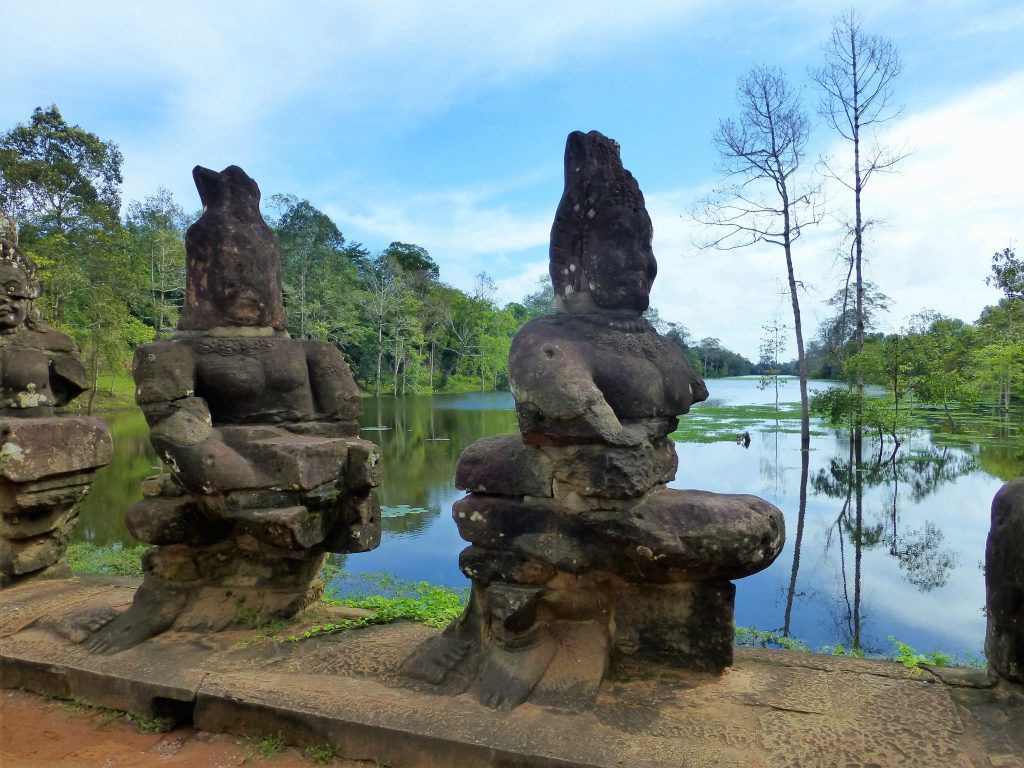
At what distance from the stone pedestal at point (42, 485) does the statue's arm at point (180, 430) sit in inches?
60.1

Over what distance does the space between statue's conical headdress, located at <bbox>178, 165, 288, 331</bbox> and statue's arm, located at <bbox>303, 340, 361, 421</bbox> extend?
0.26 metres

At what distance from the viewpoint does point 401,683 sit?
8.81ft

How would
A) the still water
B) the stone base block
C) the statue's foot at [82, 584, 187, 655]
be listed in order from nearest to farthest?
the stone base block, the statue's foot at [82, 584, 187, 655], the still water

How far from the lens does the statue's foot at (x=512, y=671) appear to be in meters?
2.43

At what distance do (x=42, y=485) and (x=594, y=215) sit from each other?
3846 millimetres

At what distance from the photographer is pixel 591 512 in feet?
8.15

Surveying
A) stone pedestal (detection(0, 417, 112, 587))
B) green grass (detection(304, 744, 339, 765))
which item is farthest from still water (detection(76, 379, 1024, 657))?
green grass (detection(304, 744, 339, 765))

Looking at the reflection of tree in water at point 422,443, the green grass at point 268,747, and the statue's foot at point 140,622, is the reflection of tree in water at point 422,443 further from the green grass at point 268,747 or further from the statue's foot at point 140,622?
the green grass at point 268,747

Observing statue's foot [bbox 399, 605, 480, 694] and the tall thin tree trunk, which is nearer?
statue's foot [bbox 399, 605, 480, 694]

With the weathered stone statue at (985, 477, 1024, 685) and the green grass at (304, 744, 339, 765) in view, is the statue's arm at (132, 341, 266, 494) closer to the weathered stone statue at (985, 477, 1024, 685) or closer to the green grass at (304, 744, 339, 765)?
the green grass at (304, 744, 339, 765)

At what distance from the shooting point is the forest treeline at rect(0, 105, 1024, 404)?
48.6ft

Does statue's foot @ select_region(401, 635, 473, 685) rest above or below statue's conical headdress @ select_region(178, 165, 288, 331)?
below

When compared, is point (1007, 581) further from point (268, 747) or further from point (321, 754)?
point (268, 747)

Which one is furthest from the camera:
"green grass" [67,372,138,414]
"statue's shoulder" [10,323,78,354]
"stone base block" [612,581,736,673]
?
"green grass" [67,372,138,414]
